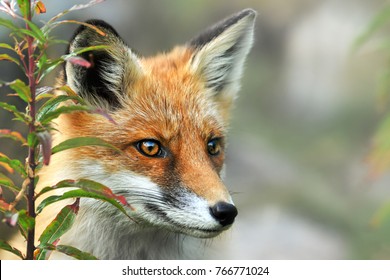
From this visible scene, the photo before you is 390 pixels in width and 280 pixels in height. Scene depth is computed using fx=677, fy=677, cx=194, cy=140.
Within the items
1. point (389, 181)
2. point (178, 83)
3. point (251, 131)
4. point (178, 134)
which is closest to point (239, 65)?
point (178, 83)

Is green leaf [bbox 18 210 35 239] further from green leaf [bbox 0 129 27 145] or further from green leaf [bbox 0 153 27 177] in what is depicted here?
green leaf [bbox 0 129 27 145]

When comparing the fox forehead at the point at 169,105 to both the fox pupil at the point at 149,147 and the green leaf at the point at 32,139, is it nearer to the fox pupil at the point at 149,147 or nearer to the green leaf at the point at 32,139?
the fox pupil at the point at 149,147

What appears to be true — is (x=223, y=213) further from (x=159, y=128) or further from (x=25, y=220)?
(x=25, y=220)

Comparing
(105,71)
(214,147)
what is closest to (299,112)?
(214,147)

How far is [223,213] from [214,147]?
0.77 m

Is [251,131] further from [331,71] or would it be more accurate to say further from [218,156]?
[218,156]

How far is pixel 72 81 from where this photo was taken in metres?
3.83

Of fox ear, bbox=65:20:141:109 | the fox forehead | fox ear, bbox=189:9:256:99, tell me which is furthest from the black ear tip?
fox ear, bbox=65:20:141:109

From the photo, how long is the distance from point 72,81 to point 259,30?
5991 mm

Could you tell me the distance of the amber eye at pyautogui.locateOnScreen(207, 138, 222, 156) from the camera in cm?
405

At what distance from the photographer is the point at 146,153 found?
12.4ft

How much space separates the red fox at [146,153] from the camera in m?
3.61

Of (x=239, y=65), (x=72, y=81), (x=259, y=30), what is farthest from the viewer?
(x=259, y=30)
